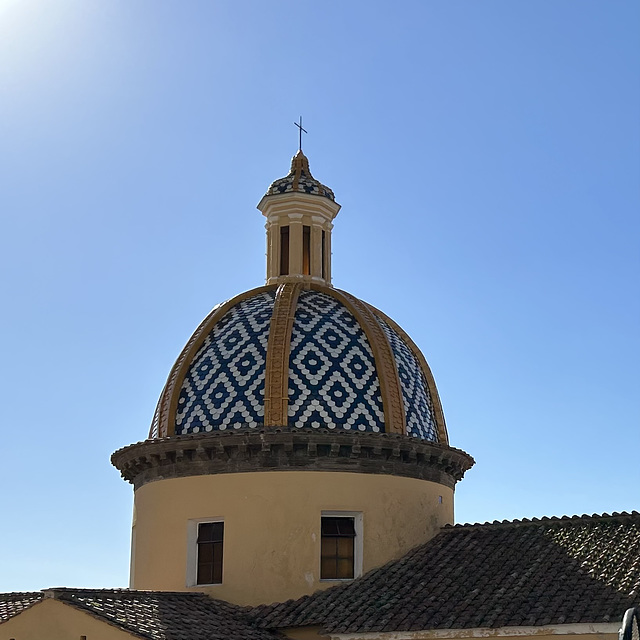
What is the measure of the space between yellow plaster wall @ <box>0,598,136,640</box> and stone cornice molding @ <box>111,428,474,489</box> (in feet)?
12.1

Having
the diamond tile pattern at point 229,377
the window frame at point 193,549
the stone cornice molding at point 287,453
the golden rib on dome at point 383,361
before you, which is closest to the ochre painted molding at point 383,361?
the golden rib on dome at point 383,361

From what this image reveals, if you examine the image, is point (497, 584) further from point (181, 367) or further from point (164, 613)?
point (181, 367)

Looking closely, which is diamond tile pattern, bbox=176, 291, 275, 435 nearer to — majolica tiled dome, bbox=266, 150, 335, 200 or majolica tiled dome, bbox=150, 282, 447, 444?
majolica tiled dome, bbox=150, 282, 447, 444

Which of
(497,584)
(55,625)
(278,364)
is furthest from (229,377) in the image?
(497,584)

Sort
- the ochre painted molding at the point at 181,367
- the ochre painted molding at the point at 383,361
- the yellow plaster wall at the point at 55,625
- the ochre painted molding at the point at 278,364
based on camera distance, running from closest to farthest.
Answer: the yellow plaster wall at the point at 55,625 < the ochre painted molding at the point at 278,364 < the ochre painted molding at the point at 383,361 < the ochre painted molding at the point at 181,367

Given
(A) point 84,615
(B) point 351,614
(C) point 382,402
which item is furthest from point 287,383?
(A) point 84,615

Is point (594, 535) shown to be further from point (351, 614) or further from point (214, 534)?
point (214, 534)

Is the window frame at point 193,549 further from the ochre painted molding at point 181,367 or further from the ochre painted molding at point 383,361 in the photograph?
the ochre painted molding at point 383,361

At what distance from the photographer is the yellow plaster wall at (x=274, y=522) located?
56.0ft

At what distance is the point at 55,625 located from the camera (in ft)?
47.9

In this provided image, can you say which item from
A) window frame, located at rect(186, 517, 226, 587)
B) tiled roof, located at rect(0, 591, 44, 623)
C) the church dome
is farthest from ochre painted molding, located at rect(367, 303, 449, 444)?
tiled roof, located at rect(0, 591, 44, 623)

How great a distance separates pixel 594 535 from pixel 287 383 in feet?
16.8

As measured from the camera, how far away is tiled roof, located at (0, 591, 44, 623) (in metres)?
15.0

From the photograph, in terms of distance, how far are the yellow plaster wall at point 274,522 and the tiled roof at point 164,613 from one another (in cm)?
66
